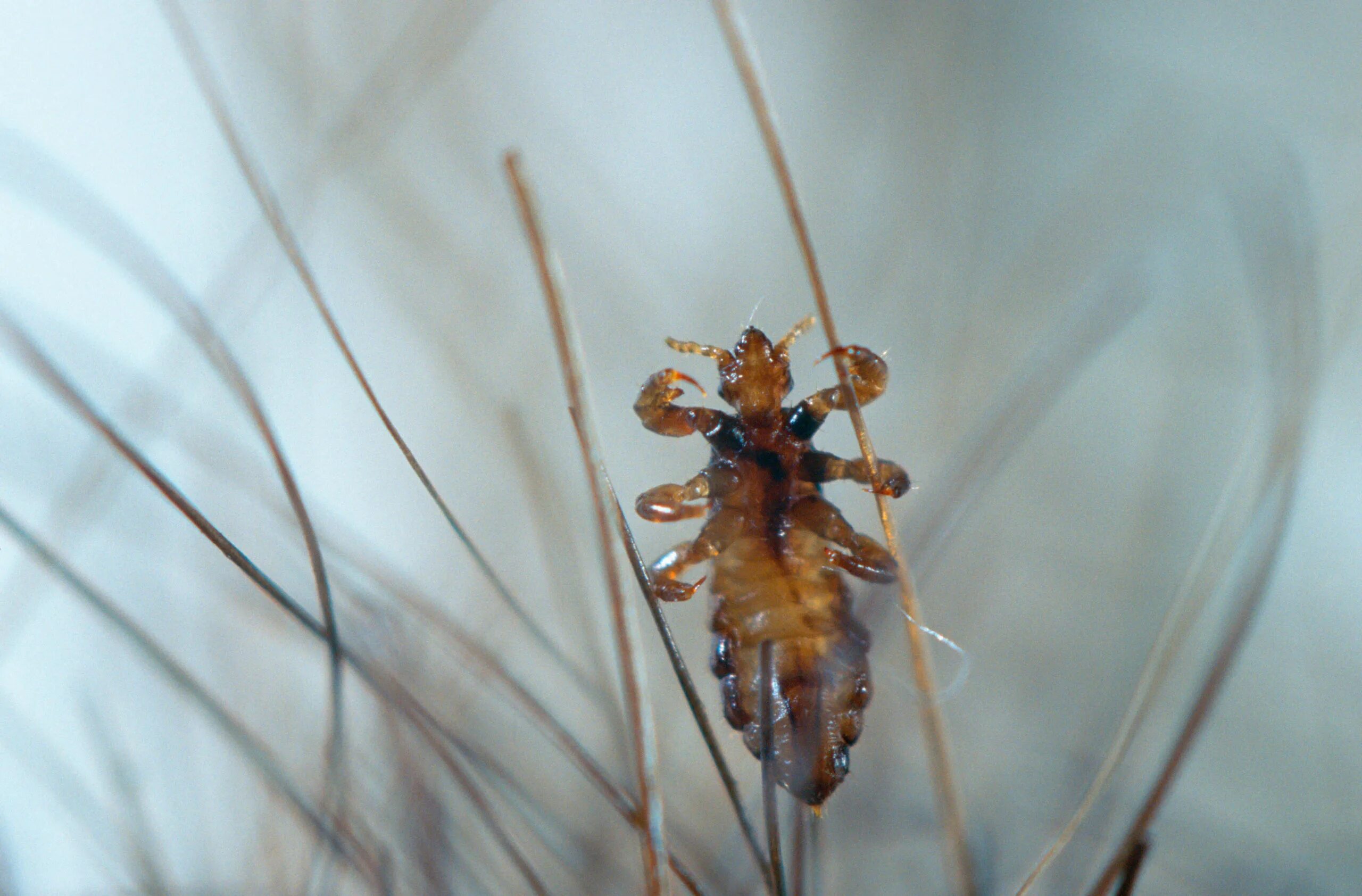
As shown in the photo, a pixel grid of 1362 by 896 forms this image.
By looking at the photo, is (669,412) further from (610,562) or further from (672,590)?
(610,562)

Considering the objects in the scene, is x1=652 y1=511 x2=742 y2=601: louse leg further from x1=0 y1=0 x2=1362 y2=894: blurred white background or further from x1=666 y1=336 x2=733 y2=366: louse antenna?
x1=0 y1=0 x2=1362 y2=894: blurred white background

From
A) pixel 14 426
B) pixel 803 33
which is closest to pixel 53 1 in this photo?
pixel 14 426

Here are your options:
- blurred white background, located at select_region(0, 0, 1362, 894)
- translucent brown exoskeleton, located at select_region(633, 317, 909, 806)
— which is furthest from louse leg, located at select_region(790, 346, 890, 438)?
blurred white background, located at select_region(0, 0, 1362, 894)

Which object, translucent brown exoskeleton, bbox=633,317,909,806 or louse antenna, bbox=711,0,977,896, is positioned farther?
translucent brown exoskeleton, bbox=633,317,909,806

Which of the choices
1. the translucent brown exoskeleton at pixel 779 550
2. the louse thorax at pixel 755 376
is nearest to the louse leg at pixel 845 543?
the translucent brown exoskeleton at pixel 779 550

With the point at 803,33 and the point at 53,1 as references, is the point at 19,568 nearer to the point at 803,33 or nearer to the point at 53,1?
the point at 53,1

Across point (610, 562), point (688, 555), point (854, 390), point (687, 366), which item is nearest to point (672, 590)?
point (688, 555)
